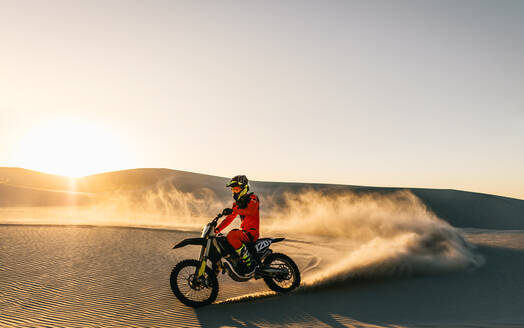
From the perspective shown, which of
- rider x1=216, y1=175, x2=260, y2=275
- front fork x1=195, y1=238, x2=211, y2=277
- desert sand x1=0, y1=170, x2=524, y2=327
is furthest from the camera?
rider x1=216, y1=175, x2=260, y2=275

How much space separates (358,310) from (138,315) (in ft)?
12.3

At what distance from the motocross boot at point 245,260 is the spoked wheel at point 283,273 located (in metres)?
0.35

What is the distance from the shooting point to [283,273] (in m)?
7.43

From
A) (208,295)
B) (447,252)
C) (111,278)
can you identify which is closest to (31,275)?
(111,278)

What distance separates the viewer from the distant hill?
52312 millimetres

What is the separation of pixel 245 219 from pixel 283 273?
1245mm

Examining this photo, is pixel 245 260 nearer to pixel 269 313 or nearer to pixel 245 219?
pixel 245 219

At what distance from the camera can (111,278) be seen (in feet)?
31.1

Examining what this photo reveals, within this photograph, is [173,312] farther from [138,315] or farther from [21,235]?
[21,235]

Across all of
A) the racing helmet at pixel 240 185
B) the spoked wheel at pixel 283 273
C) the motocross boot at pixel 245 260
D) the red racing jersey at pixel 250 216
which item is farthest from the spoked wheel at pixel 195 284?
the racing helmet at pixel 240 185

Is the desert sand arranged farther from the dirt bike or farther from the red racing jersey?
the red racing jersey

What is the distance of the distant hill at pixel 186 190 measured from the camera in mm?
52312

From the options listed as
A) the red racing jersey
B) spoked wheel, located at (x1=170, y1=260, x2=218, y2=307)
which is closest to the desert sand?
spoked wheel, located at (x1=170, y1=260, x2=218, y2=307)

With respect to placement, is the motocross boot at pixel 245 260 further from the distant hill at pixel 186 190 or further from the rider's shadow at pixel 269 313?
the distant hill at pixel 186 190
